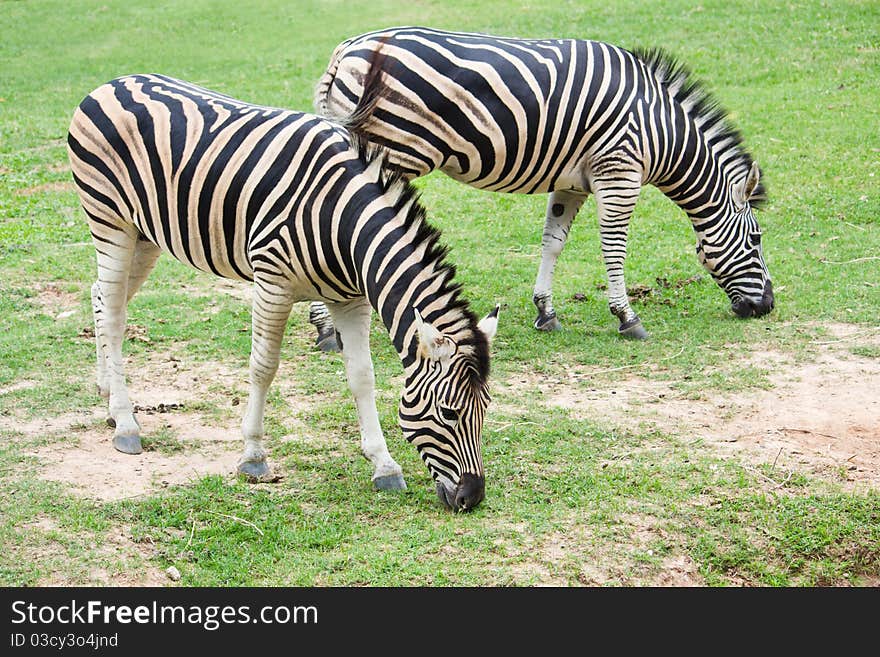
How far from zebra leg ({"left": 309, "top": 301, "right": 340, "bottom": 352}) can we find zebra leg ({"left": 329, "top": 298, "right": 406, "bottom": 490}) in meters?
2.55

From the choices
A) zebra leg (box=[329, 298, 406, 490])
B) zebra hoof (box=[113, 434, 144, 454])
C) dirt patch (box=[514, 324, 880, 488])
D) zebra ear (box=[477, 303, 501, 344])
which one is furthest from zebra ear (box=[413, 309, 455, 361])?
zebra hoof (box=[113, 434, 144, 454])

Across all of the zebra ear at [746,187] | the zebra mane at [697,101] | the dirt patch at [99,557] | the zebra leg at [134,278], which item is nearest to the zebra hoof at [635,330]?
the zebra ear at [746,187]

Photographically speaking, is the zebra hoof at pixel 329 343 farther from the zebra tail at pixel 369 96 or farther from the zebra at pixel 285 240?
the zebra at pixel 285 240

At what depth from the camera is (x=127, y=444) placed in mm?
6906

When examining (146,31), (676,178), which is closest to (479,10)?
(146,31)

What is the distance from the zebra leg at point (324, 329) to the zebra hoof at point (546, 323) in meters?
1.93

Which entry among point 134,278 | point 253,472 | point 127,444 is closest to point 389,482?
point 253,472

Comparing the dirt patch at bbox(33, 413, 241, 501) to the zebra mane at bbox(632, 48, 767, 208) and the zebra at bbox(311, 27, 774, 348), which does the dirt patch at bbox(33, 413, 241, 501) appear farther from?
the zebra mane at bbox(632, 48, 767, 208)

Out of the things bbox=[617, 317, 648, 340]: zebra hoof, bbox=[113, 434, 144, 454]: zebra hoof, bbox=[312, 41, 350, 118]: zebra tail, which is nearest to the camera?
bbox=[113, 434, 144, 454]: zebra hoof

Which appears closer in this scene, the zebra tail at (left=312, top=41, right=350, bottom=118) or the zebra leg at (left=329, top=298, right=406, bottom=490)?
the zebra leg at (left=329, top=298, right=406, bottom=490)

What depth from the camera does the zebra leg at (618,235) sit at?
8953mm

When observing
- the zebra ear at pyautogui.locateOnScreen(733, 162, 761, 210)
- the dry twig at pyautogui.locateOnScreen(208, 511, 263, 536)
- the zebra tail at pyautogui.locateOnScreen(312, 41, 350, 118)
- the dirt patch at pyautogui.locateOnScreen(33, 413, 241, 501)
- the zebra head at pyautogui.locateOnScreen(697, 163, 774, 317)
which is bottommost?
the dirt patch at pyautogui.locateOnScreen(33, 413, 241, 501)

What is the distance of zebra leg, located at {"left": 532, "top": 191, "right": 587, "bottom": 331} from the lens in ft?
31.2

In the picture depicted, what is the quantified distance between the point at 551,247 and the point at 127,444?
4528 mm
